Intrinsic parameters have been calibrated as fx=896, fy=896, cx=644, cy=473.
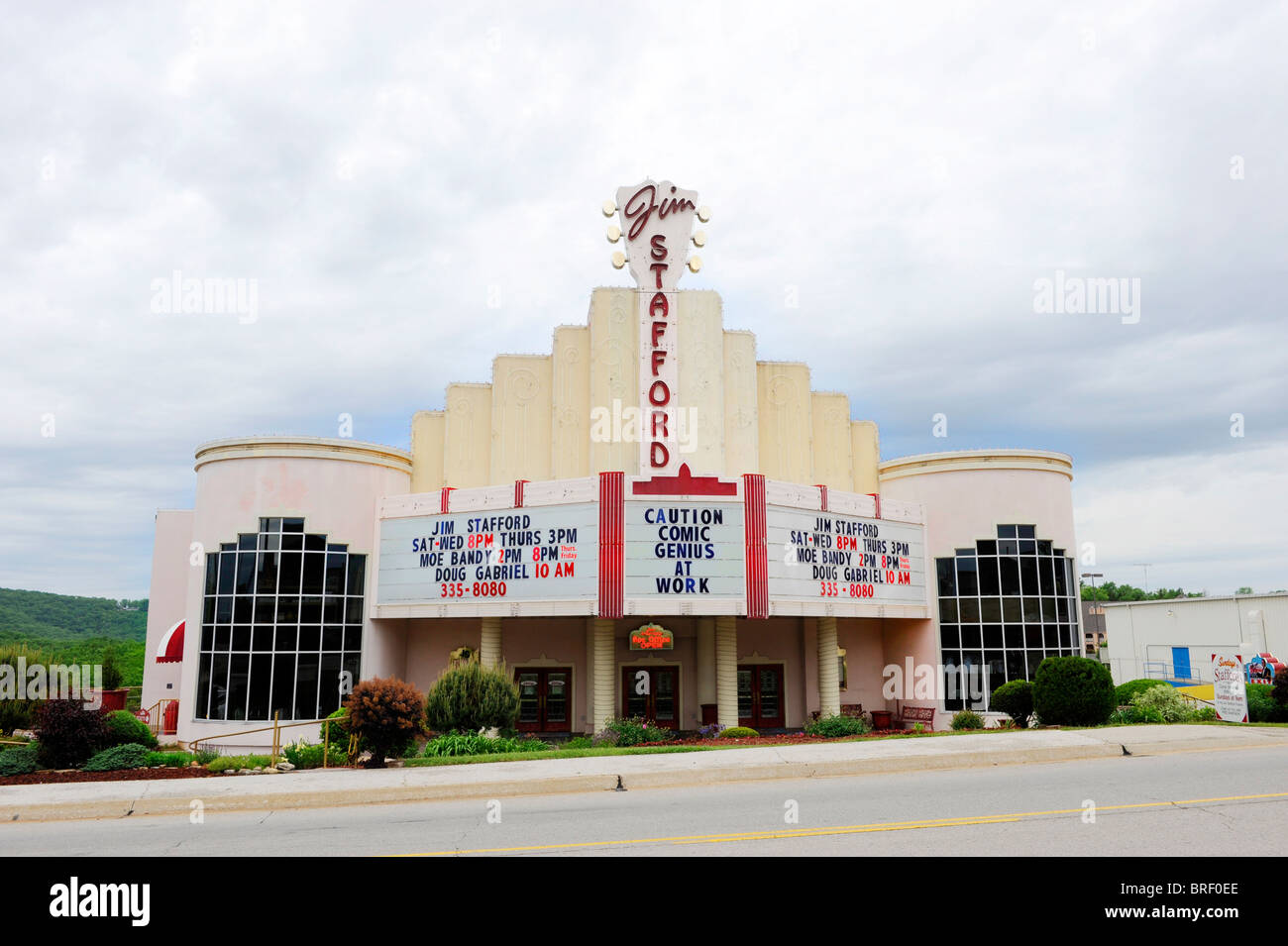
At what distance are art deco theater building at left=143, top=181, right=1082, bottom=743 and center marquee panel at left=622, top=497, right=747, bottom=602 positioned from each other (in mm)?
66

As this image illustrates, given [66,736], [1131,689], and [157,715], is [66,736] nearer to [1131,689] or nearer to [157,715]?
[157,715]

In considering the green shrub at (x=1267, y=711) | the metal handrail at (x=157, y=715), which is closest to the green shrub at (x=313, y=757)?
the metal handrail at (x=157, y=715)

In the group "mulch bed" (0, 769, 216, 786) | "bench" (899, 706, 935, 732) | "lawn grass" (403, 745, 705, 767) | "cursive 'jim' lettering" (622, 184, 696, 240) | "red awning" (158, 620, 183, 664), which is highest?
"cursive 'jim' lettering" (622, 184, 696, 240)

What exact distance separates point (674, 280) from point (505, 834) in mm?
23733

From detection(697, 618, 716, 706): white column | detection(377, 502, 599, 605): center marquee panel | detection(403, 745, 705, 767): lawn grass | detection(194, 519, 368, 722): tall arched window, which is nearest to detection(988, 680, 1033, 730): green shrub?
detection(697, 618, 716, 706): white column

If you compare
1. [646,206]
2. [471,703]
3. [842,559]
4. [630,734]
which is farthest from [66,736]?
[646,206]

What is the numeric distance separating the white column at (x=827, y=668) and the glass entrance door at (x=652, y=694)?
4936 mm

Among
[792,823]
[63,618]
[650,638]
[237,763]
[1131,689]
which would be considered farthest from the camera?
[63,618]

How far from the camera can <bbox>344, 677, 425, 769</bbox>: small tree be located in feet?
57.3

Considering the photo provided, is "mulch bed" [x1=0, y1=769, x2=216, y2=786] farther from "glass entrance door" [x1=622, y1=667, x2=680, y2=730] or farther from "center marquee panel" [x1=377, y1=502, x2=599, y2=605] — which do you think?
"glass entrance door" [x1=622, y1=667, x2=680, y2=730]

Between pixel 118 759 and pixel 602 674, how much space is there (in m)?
13.9

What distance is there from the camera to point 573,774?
15086mm

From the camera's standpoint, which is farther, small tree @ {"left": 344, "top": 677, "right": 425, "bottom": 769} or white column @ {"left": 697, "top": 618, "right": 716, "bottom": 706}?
white column @ {"left": 697, "top": 618, "right": 716, "bottom": 706}
